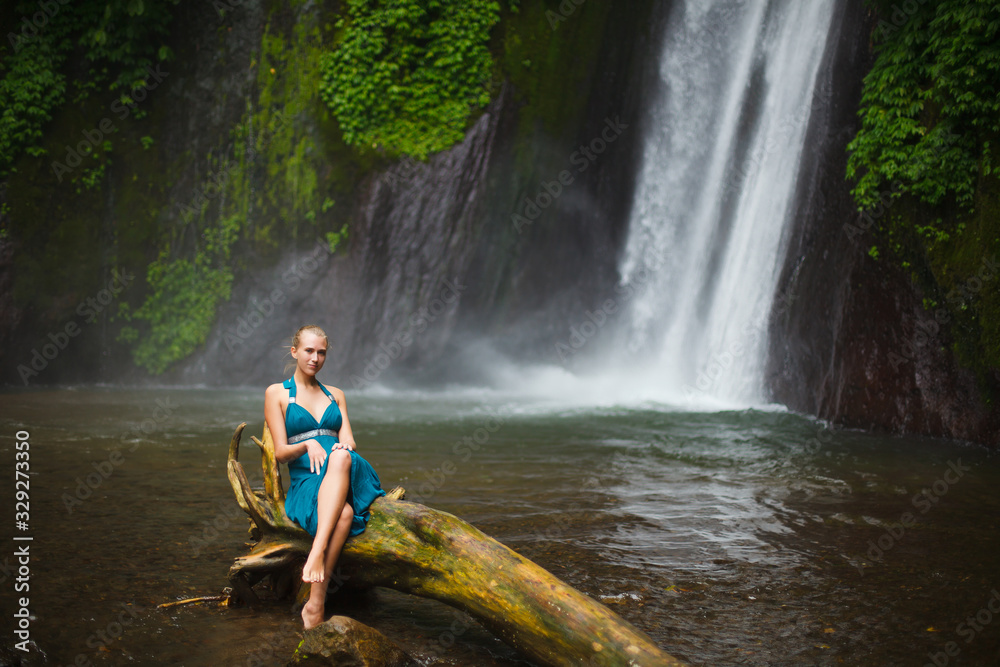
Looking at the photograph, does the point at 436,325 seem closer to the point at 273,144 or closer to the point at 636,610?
the point at 273,144

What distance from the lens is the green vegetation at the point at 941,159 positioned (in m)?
8.13

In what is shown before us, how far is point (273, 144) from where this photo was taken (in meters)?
15.3

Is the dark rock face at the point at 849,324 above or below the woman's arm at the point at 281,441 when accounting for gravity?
above

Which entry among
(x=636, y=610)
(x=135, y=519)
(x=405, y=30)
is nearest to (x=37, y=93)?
(x=405, y=30)

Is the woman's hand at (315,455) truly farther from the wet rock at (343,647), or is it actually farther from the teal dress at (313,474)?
the wet rock at (343,647)

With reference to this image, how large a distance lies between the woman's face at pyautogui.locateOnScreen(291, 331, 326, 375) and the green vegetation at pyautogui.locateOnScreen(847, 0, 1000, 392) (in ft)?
24.4
